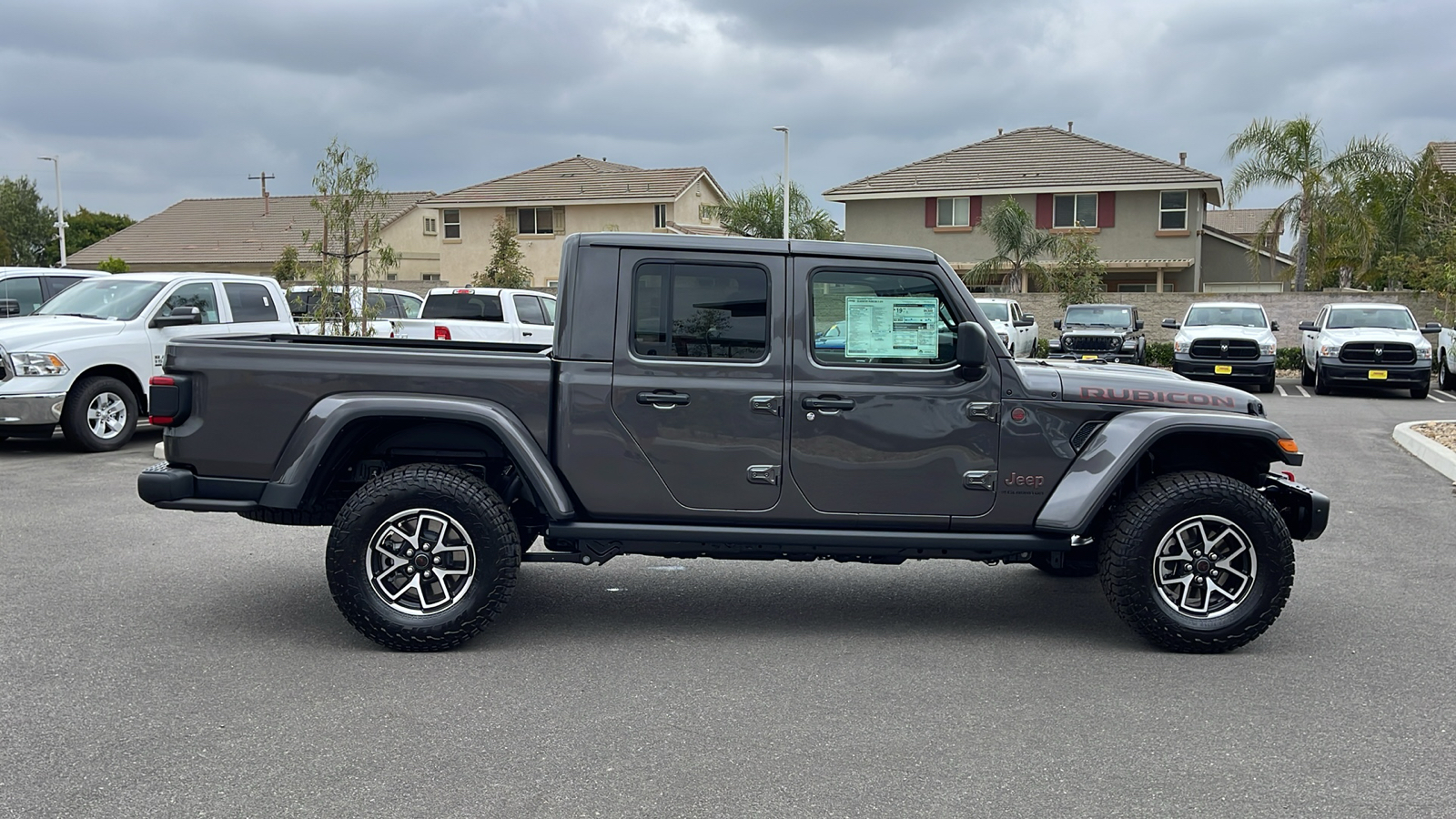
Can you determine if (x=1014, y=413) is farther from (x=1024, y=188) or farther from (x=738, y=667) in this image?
(x=1024, y=188)

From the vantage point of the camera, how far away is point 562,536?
19.4ft

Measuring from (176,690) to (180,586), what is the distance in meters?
2.02

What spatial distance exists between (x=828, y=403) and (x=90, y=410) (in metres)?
9.91

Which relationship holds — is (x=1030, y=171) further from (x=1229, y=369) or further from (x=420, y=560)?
(x=420, y=560)

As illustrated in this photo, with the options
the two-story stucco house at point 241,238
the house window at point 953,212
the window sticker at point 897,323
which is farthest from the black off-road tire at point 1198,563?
the two-story stucco house at point 241,238

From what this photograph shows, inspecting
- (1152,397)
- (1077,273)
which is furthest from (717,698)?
(1077,273)

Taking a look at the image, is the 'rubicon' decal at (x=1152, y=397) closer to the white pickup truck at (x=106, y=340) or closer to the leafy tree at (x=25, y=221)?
the white pickup truck at (x=106, y=340)

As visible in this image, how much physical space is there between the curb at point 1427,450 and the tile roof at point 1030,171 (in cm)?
2624

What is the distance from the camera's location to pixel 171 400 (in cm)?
575

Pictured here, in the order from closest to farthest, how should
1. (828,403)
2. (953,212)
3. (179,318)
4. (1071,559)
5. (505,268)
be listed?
1. (828,403)
2. (1071,559)
3. (179,318)
4. (505,268)
5. (953,212)

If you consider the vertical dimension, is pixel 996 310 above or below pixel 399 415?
above

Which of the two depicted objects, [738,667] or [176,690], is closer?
[176,690]

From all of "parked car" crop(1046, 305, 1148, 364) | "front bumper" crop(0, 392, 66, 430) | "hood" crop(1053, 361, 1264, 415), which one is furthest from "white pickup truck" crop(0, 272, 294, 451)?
"parked car" crop(1046, 305, 1148, 364)

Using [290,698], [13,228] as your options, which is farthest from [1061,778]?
[13,228]
